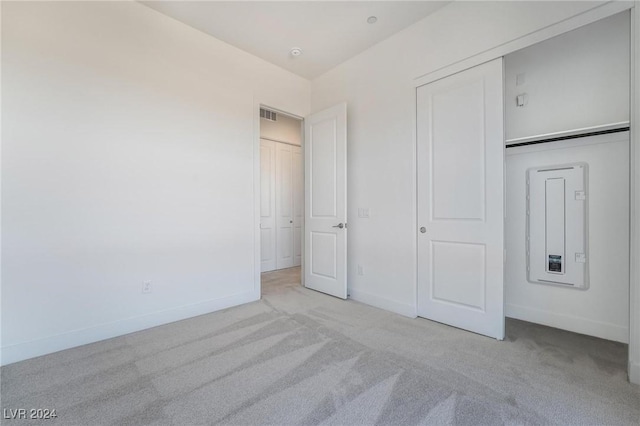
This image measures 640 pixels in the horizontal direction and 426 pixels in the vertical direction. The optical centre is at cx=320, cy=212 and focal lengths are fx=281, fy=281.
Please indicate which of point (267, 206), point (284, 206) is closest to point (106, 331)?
point (267, 206)

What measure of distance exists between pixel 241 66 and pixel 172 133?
47.3 inches

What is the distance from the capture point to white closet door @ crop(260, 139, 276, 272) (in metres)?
5.08

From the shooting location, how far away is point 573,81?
249 cm

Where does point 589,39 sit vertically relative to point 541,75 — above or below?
above

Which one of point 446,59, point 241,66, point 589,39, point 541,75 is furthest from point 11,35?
point 589,39

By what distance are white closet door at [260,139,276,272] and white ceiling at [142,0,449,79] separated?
1.90 metres

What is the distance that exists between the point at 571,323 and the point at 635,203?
4.37 ft

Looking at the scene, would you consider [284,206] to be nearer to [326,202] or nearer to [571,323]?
[326,202]

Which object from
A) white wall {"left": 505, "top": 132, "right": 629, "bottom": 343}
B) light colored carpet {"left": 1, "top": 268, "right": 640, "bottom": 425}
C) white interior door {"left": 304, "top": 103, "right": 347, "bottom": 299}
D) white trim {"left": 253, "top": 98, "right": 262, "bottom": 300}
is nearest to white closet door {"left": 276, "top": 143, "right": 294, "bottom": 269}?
white interior door {"left": 304, "top": 103, "right": 347, "bottom": 299}

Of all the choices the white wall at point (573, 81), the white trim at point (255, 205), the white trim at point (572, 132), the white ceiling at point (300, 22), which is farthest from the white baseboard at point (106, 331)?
the white wall at point (573, 81)

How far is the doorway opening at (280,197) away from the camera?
509 centimetres

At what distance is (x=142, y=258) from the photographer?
261 centimetres

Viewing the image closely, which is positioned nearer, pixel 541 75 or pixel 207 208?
pixel 541 75

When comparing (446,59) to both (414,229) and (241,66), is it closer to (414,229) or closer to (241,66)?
(414,229)
